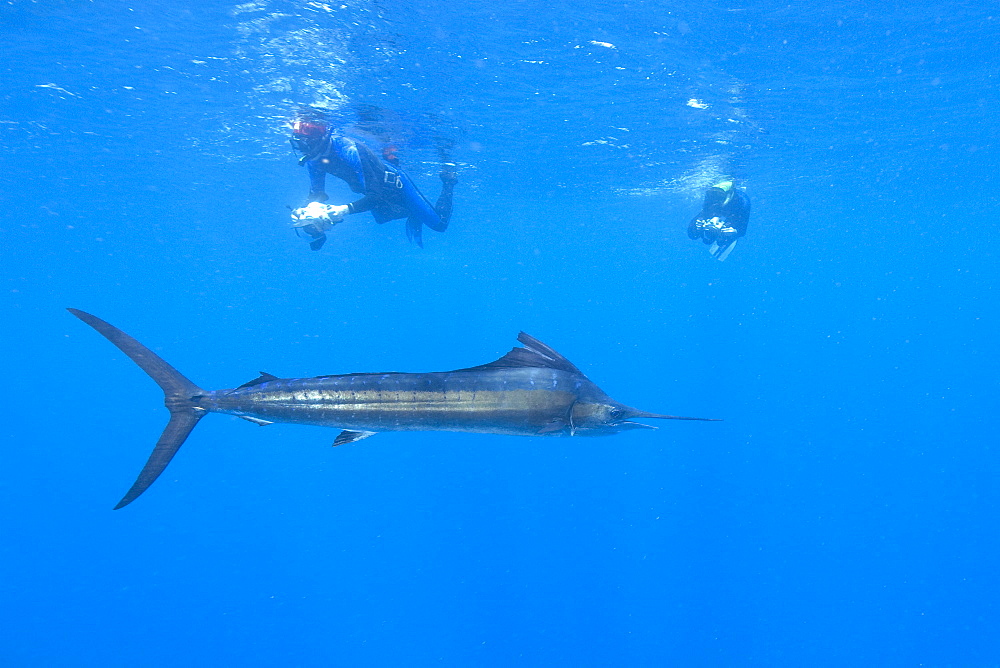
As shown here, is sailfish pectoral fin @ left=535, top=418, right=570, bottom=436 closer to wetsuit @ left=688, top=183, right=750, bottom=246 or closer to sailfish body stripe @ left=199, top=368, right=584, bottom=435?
sailfish body stripe @ left=199, top=368, right=584, bottom=435

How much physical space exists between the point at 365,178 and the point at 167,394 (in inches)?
271

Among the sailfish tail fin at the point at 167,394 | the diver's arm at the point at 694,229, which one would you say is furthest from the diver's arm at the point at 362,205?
the diver's arm at the point at 694,229

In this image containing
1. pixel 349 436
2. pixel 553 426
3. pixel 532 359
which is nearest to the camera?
pixel 553 426

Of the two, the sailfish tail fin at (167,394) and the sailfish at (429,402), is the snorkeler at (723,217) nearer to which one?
the sailfish at (429,402)

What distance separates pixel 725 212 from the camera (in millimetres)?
11203

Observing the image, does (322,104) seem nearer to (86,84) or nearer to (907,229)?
(86,84)

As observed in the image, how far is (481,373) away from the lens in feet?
Result: 9.04

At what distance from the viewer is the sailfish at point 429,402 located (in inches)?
104

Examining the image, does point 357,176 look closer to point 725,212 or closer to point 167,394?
point 167,394

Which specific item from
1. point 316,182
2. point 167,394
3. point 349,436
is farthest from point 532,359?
point 316,182

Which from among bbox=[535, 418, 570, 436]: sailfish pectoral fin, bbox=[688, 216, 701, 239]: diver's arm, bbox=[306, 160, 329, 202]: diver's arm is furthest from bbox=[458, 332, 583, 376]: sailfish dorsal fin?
bbox=[688, 216, 701, 239]: diver's arm

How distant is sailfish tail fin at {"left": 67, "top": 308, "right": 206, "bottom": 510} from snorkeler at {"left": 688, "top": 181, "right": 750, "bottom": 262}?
425 inches

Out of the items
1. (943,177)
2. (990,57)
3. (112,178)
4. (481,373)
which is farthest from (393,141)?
(943,177)

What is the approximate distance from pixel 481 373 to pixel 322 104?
33.6ft
